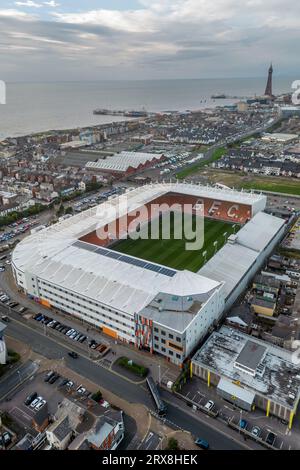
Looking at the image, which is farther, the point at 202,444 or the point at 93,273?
the point at 93,273

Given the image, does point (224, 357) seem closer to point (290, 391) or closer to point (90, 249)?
point (290, 391)

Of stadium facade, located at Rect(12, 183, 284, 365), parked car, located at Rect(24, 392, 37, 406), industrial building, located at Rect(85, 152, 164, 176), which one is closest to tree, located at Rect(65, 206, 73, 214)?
stadium facade, located at Rect(12, 183, 284, 365)

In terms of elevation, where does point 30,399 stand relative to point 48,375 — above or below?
below

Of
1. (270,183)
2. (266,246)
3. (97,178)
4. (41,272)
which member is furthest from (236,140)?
(41,272)

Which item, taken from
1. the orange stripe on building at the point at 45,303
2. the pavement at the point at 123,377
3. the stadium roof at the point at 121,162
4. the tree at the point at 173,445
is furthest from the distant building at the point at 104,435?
the stadium roof at the point at 121,162

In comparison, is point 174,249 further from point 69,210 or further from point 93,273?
point 69,210

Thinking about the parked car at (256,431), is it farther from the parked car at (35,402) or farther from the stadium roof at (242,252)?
the parked car at (35,402)

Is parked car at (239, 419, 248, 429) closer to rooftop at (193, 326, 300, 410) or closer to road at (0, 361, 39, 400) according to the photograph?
rooftop at (193, 326, 300, 410)

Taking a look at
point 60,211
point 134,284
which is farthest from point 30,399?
point 60,211
